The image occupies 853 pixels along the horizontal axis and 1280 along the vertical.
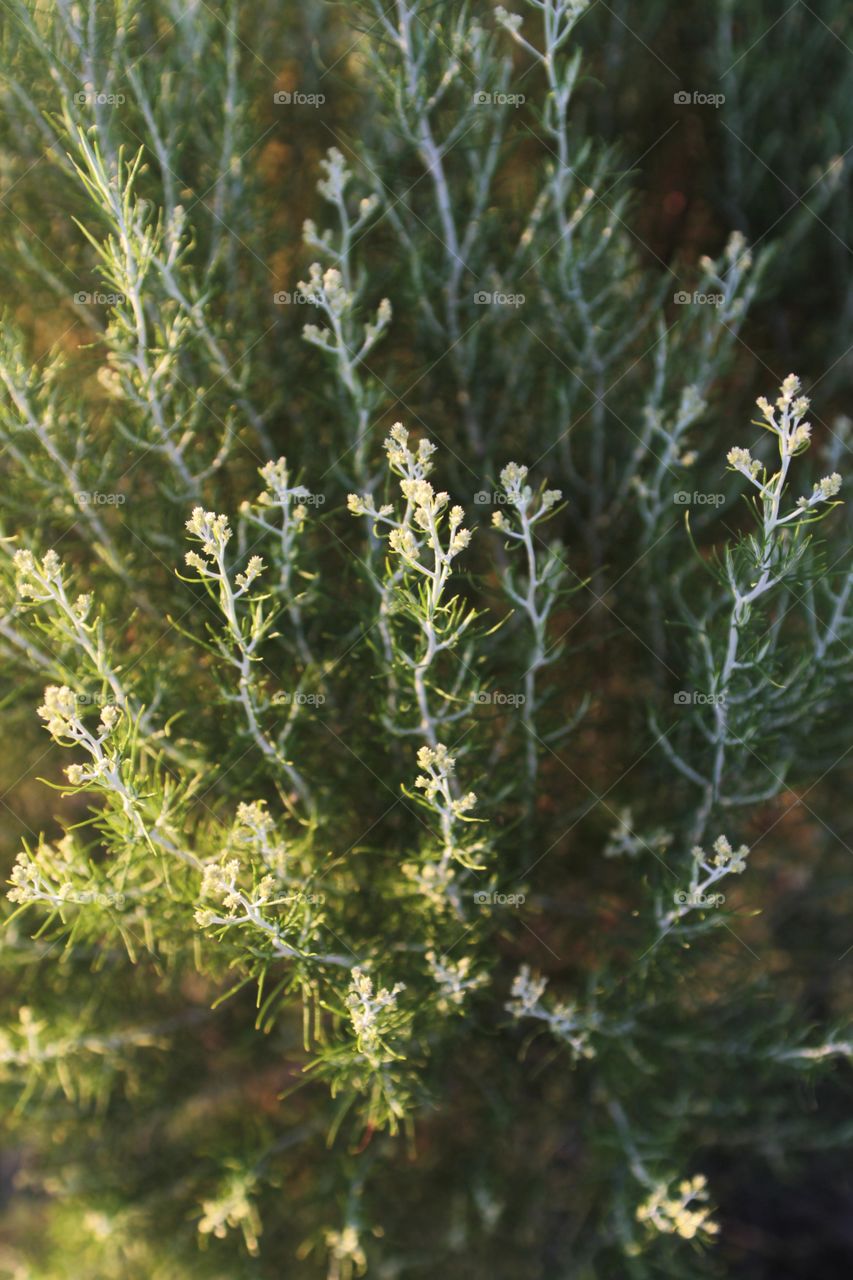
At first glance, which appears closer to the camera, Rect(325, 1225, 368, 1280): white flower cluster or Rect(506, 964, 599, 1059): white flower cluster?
Rect(506, 964, 599, 1059): white flower cluster

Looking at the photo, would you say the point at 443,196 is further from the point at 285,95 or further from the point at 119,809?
the point at 119,809

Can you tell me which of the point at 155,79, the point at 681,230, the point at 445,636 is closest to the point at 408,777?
the point at 445,636

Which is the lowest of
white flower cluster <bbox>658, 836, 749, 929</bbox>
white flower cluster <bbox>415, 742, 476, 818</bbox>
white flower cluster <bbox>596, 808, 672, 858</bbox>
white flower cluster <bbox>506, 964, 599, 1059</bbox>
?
white flower cluster <bbox>506, 964, 599, 1059</bbox>

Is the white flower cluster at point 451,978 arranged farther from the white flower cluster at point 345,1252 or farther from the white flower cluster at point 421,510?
the white flower cluster at point 421,510

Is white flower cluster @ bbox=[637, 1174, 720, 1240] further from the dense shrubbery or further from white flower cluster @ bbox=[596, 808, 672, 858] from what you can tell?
white flower cluster @ bbox=[596, 808, 672, 858]

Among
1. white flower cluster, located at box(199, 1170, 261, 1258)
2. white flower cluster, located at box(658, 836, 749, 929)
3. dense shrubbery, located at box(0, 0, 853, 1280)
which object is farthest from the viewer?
white flower cluster, located at box(199, 1170, 261, 1258)

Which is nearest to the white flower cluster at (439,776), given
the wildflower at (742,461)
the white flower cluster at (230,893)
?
the white flower cluster at (230,893)

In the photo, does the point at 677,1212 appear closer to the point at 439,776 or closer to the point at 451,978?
the point at 451,978

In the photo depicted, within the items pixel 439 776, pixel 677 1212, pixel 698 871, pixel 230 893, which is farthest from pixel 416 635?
pixel 677 1212

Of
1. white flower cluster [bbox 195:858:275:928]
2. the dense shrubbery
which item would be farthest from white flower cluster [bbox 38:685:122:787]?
white flower cluster [bbox 195:858:275:928]
